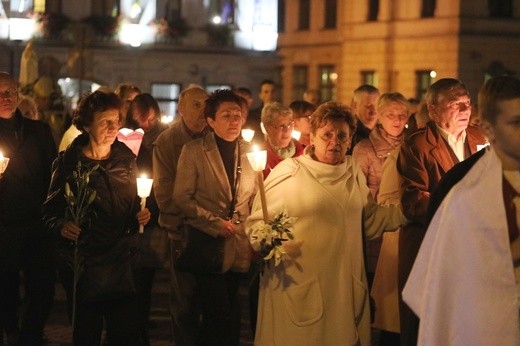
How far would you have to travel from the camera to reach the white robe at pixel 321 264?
848 cm

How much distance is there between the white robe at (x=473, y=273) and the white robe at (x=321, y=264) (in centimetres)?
271

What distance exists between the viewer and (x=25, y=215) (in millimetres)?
10211

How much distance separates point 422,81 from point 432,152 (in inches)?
1535

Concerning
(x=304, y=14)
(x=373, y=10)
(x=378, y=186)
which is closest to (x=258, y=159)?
(x=378, y=186)

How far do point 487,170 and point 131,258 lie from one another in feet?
12.5

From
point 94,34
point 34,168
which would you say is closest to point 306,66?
point 94,34

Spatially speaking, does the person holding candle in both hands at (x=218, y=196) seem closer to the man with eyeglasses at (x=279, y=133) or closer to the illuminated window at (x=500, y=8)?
the man with eyeglasses at (x=279, y=133)

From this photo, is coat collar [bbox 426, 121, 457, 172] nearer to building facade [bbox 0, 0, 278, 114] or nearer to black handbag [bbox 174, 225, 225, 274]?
black handbag [bbox 174, 225, 225, 274]

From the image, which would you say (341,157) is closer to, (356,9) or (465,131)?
(465,131)

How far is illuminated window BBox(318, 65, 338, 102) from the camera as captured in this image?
5441 centimetres

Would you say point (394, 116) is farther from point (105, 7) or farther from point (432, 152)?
point (105, 7)

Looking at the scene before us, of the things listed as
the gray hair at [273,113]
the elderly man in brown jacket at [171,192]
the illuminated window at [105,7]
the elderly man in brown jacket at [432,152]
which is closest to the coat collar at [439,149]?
the elderly man in brown jacket at [432,152]

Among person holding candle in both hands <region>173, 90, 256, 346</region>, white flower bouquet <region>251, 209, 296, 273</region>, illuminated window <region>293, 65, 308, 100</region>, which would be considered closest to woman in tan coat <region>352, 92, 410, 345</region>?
person holding candle in both hands <region>173, 90, 256, 346</region>

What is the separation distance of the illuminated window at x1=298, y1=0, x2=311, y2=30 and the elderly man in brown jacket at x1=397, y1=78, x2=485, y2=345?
48692mm
